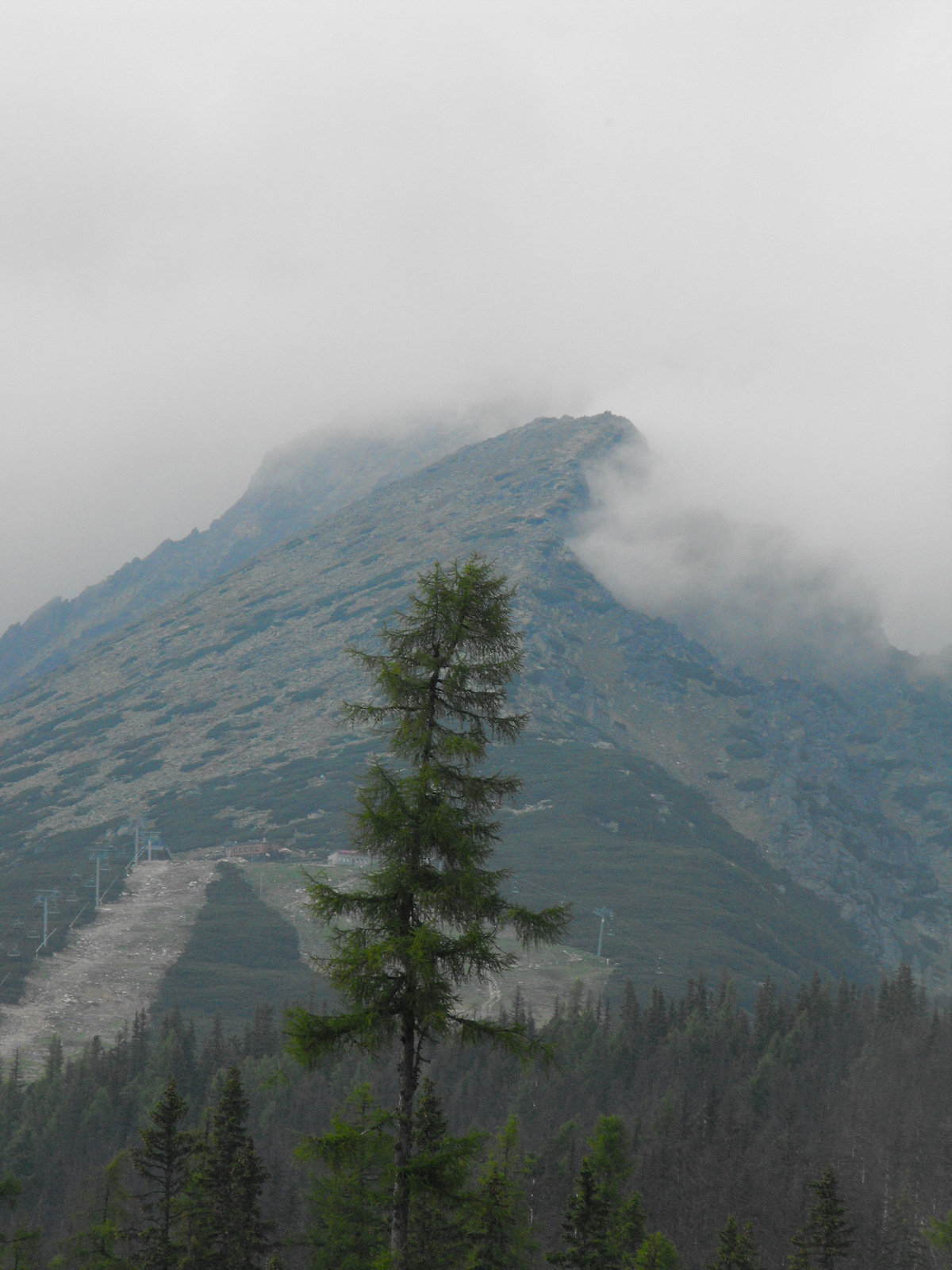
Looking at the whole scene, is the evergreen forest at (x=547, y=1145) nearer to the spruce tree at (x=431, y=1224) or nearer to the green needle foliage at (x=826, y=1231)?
the spruce tree at (x=431, y=1224)

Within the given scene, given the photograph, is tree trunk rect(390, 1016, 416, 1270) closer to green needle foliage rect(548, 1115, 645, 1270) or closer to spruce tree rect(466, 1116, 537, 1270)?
spruce tree rect(466, 1116, 537, 1270)

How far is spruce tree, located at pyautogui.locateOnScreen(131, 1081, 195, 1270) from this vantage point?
36688 millimetres

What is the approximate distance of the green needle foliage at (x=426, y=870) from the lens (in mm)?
23031

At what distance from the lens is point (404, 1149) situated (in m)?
23.1

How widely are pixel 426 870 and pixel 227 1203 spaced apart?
21185mm

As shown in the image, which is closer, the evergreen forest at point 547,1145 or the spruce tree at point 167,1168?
the evergreen forest at point 547,1145

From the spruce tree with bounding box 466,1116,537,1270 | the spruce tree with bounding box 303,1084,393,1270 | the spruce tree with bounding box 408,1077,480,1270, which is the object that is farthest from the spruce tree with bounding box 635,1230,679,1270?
the spruce tree with bounding box 303,1084,393,1270

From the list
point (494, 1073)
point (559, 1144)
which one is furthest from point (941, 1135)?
point (494, 1073)

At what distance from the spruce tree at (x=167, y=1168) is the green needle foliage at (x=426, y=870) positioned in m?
17.4

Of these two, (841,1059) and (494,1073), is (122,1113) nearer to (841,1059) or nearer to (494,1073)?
(494,1073)

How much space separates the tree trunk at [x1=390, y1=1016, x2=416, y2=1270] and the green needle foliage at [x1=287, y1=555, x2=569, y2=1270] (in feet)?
0.11

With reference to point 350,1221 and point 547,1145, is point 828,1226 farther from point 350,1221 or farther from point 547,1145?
point 547,1145

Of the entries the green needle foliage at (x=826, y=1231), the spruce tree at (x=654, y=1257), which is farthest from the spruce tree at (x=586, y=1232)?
the green needle foliage at (x=826, y=1231)

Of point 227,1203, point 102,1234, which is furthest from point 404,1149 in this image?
point 102,1234
